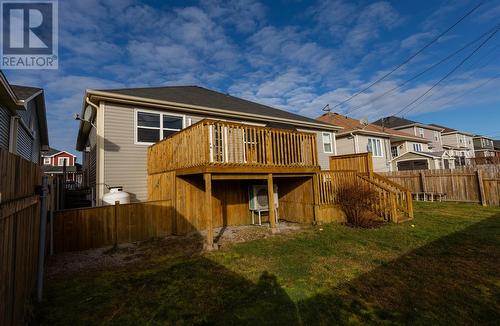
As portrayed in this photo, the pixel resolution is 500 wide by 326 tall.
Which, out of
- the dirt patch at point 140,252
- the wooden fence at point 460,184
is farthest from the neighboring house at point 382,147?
the dirt patch at point 140,252

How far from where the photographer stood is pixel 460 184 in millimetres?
12641

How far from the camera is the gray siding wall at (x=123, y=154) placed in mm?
8280

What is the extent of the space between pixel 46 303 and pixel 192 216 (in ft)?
14.5

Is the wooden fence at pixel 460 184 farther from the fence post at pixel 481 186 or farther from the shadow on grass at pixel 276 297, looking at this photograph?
the shadow on grass at pixel 276 297

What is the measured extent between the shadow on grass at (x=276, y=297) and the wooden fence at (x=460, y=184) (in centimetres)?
886

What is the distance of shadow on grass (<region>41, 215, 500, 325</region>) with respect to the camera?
313 centimetres

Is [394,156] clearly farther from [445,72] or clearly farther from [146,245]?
[146,245]

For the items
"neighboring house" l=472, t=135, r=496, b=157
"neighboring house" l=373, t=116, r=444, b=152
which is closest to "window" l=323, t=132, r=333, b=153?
"neighboring house" l=373, t=116, r=444, b=152

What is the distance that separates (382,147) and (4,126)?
2327 cm

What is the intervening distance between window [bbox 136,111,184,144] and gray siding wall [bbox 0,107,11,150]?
4.02 metres

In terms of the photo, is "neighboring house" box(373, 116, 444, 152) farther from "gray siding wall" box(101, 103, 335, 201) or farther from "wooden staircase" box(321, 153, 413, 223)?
"gray siding wall" box(101, 103, 335, 201)

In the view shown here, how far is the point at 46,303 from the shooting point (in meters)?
3.66

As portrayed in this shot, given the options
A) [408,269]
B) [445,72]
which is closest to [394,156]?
[445,72]

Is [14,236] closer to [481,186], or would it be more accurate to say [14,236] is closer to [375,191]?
[375,191]
